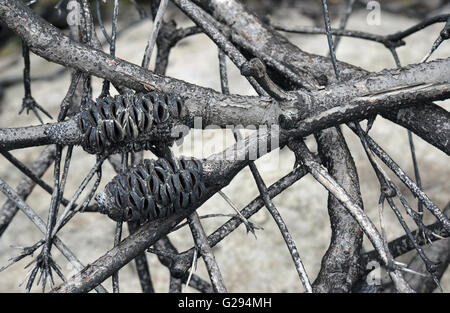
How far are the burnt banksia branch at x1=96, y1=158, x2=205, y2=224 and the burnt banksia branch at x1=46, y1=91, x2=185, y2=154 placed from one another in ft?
0.22

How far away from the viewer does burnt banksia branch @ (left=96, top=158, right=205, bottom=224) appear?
1.06 m

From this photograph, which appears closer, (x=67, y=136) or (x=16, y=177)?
(x=67, y=136)

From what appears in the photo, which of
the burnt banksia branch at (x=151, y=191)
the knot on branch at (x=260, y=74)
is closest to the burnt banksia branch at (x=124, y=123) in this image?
the burnt banksia branch at (x=151, y=191)

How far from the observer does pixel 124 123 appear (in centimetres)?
107

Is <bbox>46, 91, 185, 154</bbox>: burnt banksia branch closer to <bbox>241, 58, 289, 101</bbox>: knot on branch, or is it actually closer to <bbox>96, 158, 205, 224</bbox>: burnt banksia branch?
<bbox>96, 158, 205, 224</bbox>: burnt banksia branch

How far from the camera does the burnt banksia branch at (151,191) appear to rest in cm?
106

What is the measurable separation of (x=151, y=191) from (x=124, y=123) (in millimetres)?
150

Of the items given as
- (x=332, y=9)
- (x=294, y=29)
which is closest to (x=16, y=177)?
(x=294, y=29)

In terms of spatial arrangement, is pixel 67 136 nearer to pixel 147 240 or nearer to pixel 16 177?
pixel 147 240

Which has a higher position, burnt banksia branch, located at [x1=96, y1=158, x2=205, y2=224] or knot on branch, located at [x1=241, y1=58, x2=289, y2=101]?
knot on branch, located at [x1=241, y1=58, x2=289, y2=101]

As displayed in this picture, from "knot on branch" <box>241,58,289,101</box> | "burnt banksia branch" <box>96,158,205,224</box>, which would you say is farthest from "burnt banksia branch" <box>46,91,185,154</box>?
"knot on branch" <box>241,58,289,101</box>

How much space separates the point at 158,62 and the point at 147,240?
990 millimetres

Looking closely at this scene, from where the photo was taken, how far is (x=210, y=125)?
122 cm

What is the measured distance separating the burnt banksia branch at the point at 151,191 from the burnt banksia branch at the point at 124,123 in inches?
2.7
